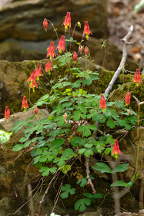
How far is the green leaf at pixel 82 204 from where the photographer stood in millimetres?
3283

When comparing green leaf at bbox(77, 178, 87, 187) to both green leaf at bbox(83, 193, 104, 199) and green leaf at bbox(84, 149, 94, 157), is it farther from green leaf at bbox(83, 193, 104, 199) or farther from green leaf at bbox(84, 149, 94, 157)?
green leaf at bbox(84, 149, 94, 157)

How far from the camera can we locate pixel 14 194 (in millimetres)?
3578

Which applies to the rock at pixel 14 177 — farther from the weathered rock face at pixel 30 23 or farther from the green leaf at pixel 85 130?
the weathered rock face at pixel 30 23

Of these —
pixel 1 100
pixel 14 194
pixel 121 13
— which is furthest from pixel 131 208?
pixel 121 13

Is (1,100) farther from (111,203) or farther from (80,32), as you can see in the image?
(80,32)

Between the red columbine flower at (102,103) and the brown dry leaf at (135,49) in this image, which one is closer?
the red columbine flower at (102,103)

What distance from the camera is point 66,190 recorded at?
3.40 meters

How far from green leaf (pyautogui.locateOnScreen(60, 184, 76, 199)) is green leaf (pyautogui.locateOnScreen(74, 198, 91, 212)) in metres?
0.09

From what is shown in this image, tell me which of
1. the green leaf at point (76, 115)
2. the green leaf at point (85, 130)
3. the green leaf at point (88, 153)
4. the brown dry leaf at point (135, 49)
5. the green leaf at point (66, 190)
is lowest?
the green leaf at point (66, 190)

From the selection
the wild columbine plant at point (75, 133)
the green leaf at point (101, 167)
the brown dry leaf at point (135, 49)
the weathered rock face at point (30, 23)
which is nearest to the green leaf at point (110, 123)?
the wild columbine plant at point (75, 133)

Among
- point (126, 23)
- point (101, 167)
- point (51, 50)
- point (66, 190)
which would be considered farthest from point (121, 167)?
point (126, 23)

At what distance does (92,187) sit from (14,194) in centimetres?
71

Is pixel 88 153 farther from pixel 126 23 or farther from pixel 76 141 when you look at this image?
pixel 126 23

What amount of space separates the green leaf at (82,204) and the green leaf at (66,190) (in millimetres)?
88
